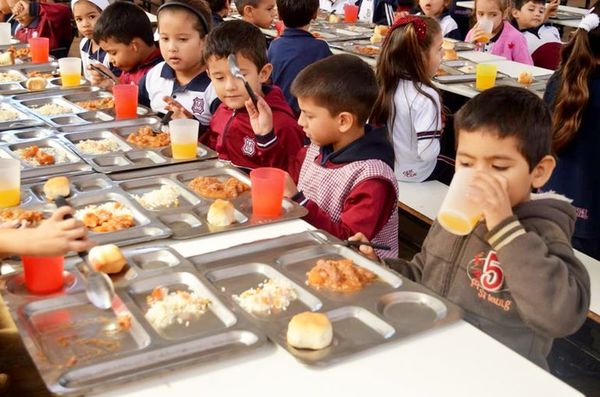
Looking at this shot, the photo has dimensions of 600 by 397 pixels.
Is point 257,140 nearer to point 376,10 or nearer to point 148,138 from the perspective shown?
point 148,138

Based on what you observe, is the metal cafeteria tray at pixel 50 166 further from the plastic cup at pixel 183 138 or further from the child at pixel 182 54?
the child at pixel 182 54

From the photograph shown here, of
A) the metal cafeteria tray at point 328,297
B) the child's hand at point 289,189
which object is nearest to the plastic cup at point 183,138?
the child's hand at point 289,189

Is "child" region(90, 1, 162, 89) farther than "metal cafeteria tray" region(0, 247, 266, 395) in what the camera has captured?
Yes

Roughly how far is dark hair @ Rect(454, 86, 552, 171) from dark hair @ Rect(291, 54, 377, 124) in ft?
2.33

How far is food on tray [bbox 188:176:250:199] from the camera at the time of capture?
2.35 meters

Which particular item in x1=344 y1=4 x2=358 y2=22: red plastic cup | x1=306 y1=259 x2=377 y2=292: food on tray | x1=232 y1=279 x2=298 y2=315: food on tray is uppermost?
x1=344 y1=4 x2=358 y2=22: red plastic cup

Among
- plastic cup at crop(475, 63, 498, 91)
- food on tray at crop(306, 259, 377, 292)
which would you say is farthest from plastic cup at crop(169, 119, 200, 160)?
plastic cup at crop(475, 63, 498, 91)

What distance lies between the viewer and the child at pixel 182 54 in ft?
11.7

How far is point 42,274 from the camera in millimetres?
1697

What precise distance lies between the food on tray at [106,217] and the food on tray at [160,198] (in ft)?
0.25

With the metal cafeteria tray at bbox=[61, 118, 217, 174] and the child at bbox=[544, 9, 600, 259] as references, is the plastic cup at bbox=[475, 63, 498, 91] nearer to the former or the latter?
the child at bbox=[544, 9, 600, 259]

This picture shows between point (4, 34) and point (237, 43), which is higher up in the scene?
point (237, 43)

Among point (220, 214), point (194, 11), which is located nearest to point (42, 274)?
point (220, 214)

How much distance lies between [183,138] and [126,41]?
1.55 m
